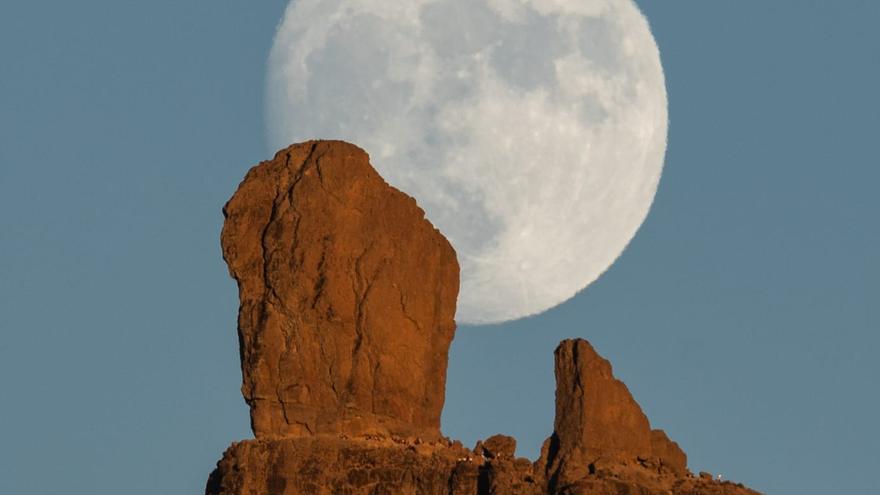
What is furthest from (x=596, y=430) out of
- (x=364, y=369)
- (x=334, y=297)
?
(x=334, y=297)

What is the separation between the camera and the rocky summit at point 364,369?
18562 cm

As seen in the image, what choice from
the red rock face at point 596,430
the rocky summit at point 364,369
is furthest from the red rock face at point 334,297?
the red rock face at point 596,430

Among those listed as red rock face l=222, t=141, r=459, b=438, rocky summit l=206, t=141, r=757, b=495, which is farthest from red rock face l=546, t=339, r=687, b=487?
red rock face l=222, t=141, r=459, b=438

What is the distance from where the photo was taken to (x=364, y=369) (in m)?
190

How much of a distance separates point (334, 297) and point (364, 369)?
9.09ft

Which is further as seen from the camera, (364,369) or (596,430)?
(364,369)

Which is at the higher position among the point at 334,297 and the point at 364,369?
the point at 334,297

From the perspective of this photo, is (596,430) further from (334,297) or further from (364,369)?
(334,297)

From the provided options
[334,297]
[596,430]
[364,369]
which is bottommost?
[596,430]

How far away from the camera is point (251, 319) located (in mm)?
191125

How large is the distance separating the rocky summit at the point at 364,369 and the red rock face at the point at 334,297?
0.05m

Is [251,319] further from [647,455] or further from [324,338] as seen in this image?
[647,455]

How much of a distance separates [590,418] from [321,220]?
12.7 m

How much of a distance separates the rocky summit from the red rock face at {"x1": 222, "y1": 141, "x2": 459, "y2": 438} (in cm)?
5
